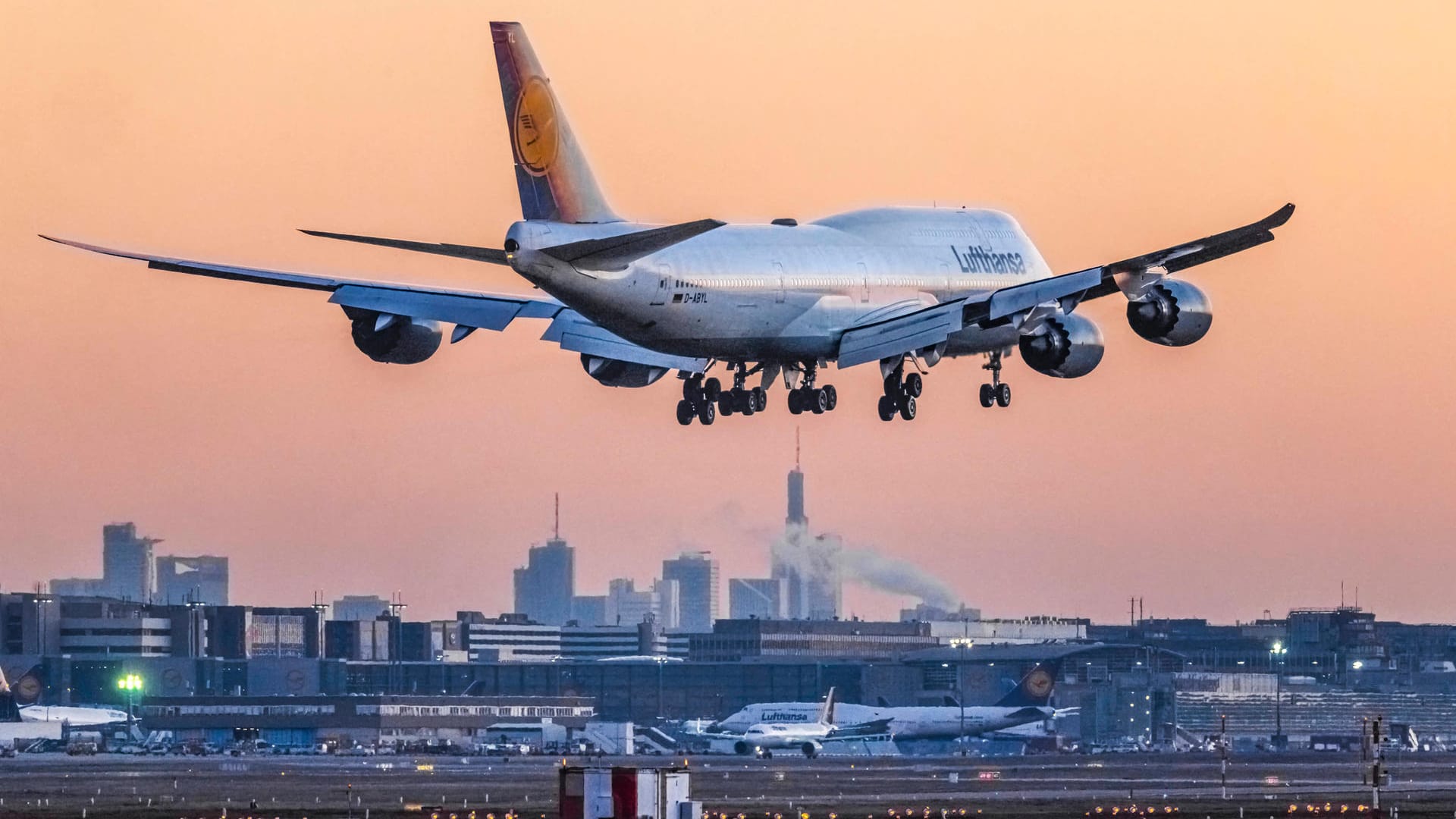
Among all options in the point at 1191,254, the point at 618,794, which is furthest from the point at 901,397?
the point at 618,794

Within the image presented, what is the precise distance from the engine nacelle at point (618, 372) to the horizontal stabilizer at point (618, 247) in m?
10.8

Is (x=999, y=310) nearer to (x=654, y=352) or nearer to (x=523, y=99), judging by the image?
(x=654, y=352)

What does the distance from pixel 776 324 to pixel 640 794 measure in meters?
39.8

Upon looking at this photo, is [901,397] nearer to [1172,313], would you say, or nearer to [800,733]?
[1172,313]

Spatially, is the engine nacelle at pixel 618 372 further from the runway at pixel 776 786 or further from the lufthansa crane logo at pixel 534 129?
the runway at pixel 776 786

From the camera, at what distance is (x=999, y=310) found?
255 ft

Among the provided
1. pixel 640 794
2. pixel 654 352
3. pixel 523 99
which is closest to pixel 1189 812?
pixel 654 352

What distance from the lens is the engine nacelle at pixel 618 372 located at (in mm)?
79875

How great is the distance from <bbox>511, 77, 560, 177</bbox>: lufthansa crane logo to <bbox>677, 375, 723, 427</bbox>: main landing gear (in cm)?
1262

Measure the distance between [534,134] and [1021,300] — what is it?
54.9 ft

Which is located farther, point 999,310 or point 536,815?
point 536,815

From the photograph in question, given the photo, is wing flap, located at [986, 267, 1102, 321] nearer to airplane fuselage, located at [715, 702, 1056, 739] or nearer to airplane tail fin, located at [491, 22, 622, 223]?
airplane tail fin, located at [491, 22, 622, 223]

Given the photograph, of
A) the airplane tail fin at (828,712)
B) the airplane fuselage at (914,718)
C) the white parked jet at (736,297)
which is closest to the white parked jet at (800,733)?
the airplane tail fin at (828,712)

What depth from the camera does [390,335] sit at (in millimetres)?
74562
